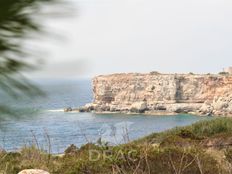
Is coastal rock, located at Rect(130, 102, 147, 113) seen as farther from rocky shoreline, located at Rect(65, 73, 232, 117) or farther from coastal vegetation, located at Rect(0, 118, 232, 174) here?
coastal vegetation, located at Rect(0, 118, 232, 174)

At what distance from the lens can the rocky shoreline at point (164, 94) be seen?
219 feet

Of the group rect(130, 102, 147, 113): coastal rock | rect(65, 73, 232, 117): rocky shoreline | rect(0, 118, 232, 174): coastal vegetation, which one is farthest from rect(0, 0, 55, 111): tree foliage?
rect(130, 102, 147, 113): coastal rock

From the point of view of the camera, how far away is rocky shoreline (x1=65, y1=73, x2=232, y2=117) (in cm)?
6676

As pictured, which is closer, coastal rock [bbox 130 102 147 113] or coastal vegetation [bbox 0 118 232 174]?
coastal vegetation [bbox 0 118 232 174]

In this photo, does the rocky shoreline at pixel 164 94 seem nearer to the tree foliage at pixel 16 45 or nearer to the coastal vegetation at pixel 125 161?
the coastal vegetation at pixel 125 161

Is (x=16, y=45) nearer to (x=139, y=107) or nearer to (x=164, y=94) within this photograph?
(x=164, y=94)

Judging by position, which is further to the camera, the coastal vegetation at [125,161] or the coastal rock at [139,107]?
the coastal rock at [139,107]

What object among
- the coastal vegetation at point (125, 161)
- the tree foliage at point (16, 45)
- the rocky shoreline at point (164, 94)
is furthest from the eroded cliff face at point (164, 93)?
the tree foliage at point (16, 45)

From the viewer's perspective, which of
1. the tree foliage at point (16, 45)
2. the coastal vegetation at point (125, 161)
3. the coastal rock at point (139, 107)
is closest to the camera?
the tree foliage at point (16, 45)

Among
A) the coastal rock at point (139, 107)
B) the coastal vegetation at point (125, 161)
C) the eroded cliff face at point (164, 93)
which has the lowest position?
the coastal vegetation at point (125, 161)

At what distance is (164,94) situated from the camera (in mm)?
70062

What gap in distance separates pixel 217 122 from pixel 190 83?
47.4 metres

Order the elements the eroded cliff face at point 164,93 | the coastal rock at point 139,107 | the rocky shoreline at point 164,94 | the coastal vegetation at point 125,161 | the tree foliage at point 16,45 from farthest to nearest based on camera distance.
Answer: the coastal rock at point 139,107
the eroded cliff face at point 164,93
the rocky shoreline at point 164,94
the coastal vegetation at point 125,161
the tree foliage at point 16,45

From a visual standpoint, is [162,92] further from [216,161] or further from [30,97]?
[30,97]
